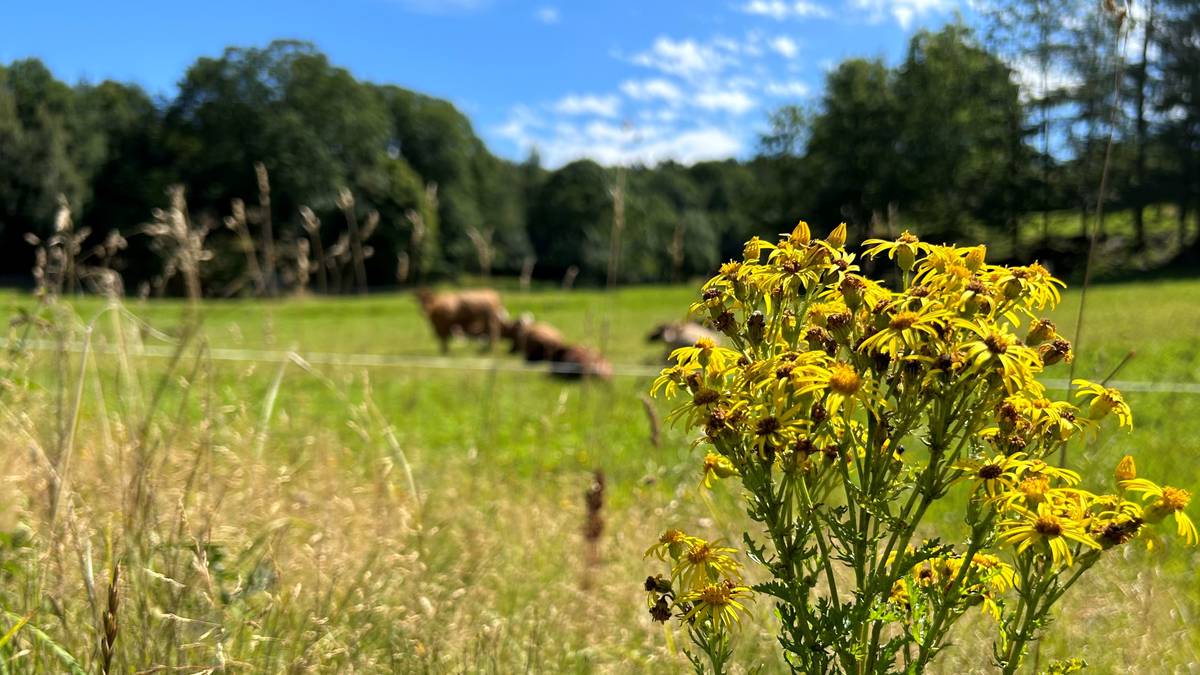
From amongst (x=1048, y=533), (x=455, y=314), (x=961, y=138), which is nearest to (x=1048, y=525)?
(x=1048, y=533)

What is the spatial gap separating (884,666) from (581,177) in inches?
1615

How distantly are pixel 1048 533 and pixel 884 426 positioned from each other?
277 millimetres

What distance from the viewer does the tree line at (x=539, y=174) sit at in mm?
3682

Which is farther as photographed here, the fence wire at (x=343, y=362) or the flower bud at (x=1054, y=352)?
the fence wire at (x=343, y=362)

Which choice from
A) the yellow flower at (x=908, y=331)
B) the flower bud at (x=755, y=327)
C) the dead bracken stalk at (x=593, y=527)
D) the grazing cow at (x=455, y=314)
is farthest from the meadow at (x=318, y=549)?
the grazing cow at (x=455, y=314)

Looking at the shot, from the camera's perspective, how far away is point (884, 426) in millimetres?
1250

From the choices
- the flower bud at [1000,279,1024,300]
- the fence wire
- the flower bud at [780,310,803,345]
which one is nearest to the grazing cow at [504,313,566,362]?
the fence wire

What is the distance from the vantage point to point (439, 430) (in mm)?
7352

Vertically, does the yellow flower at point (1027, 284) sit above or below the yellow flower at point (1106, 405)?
above

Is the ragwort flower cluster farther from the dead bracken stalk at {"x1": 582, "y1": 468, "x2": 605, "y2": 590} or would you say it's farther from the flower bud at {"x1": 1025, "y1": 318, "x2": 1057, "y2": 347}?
the dead bracken stalk at {"x1": 582, "y1": 468, "x2": 605, "y2": 590}

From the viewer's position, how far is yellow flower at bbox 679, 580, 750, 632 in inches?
52.7

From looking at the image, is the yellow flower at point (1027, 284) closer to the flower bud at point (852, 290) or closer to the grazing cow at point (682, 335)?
the flower bud at point (852, 290)

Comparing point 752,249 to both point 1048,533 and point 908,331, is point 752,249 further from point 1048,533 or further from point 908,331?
point 1048,533

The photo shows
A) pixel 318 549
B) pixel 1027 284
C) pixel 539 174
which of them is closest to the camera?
pixel 1027 284
